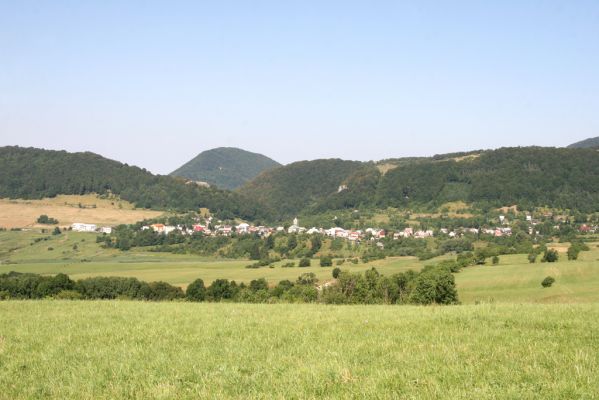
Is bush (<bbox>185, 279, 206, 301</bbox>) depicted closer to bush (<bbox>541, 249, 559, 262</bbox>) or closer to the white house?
bush (<bbox>541, 249, 559, 262</bbox>)

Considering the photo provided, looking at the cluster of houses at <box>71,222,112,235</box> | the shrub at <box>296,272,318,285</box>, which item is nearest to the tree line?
the shrub at <box>296,272,318,285</box>

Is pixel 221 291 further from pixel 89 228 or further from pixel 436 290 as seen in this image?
pixel 89 228

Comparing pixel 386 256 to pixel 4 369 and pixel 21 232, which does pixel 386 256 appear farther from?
pixel 4 369

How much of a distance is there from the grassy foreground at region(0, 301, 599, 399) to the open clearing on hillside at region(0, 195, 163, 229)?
150 m

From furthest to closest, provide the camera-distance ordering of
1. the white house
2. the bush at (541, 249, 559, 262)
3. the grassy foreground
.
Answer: the white house
the bush at (541, 249, 559, 262)
the grassy foreground

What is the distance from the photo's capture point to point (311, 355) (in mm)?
9320

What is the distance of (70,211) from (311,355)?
17711 cm

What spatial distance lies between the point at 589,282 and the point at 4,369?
58561 mm

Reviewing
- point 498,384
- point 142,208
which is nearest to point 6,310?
point 498,384

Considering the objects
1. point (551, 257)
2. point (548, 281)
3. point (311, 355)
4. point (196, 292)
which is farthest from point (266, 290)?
point (551, 257)

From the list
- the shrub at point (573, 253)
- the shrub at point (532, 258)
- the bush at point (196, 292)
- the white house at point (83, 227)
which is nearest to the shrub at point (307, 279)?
the bush at point (196, 292)

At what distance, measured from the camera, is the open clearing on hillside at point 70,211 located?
153 meters

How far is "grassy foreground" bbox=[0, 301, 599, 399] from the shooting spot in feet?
23.4

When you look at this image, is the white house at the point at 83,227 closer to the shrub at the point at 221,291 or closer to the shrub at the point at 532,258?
the shrub at the point at 221,291
